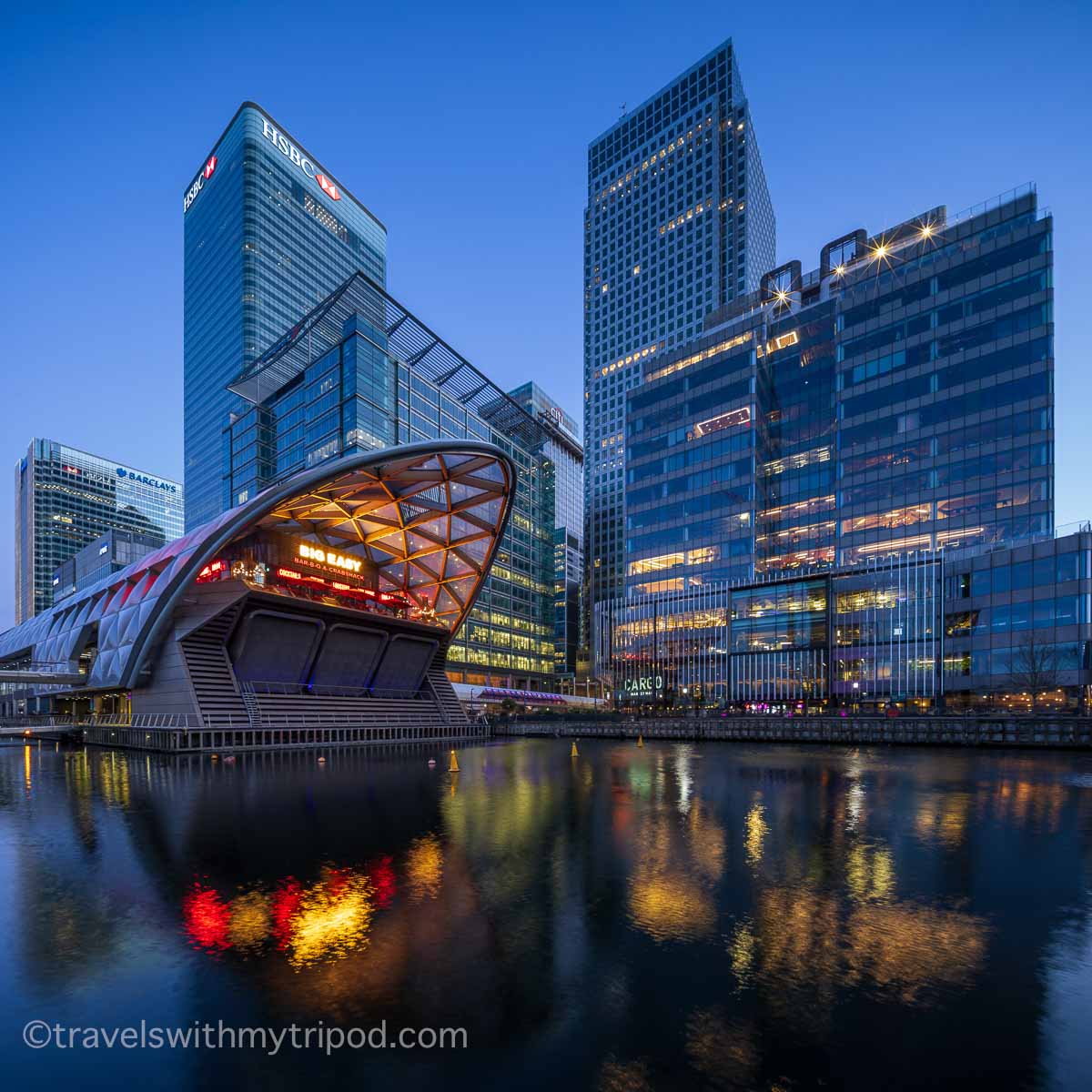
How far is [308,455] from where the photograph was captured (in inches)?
3989

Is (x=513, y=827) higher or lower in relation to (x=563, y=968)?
lower

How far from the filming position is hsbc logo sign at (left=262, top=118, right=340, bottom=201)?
523 ft

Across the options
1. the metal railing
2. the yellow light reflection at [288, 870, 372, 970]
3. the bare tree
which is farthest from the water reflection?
the bare tree

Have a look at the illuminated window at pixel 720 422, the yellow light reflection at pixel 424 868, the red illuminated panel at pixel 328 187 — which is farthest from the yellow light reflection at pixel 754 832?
the red illuminated panel at pixel 328 187

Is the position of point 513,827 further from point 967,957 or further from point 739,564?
point 739,564

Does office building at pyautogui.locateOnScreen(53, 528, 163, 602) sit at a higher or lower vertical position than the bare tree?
higher

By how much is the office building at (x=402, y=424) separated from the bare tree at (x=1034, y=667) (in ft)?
187

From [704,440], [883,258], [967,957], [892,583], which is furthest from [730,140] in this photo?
[967,957]

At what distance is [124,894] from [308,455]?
3812 inches

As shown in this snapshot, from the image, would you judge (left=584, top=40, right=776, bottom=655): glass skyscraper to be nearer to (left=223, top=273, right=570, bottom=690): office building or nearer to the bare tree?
(left=223, top=273, right=570, bottom=690): office building

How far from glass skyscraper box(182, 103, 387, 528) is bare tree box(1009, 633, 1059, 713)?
138 metres

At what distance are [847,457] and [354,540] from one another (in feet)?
228

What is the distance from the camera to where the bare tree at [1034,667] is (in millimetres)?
58500

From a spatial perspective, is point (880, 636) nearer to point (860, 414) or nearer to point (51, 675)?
point (860, 414)
